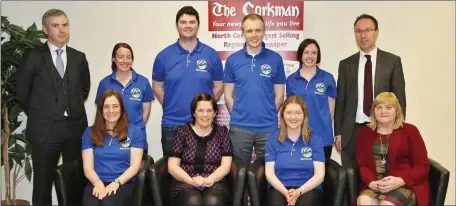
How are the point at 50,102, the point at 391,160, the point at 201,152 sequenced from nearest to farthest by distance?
the point at 391,160 → the point at 201,152 → the point at 50,102

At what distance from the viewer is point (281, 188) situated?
3686mm

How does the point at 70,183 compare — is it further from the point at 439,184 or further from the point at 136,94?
the point at 439,184

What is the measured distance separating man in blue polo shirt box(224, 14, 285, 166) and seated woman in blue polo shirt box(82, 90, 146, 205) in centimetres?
83

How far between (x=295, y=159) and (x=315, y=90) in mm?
766

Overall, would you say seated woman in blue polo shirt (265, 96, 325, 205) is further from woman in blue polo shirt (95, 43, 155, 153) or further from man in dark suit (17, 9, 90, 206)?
man in dark suit (17, 9, 90, 206)

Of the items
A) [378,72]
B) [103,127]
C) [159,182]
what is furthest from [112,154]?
[378,72]

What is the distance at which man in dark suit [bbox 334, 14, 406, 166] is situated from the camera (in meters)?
4.38

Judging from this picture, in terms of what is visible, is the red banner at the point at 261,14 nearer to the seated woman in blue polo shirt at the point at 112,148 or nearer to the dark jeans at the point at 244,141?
the dark jeans at the point at 244,141

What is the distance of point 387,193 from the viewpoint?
3.65 m

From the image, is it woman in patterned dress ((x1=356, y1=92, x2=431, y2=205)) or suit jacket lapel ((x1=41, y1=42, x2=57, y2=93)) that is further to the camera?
suit jacket lapel ((x1=41, y1=42, x2=57, y2=93))

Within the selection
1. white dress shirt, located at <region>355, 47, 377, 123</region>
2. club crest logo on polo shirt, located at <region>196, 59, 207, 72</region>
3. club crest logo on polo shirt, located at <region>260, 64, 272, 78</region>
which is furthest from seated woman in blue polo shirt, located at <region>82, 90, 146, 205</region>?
white dress shirt, located at <region>355, 47, 377, 123</region>

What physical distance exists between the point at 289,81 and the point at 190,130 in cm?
104

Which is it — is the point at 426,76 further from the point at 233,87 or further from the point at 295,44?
the point at 233,87

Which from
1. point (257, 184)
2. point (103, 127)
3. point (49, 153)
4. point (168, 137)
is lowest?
point (257, 184)
